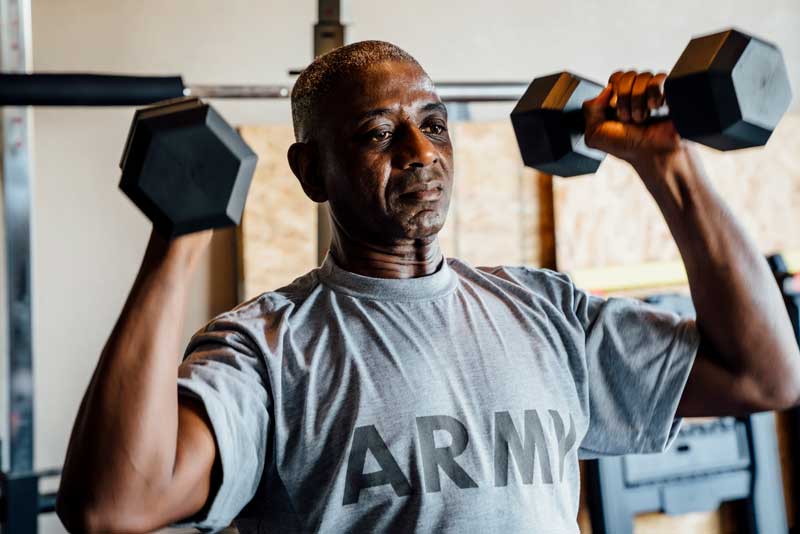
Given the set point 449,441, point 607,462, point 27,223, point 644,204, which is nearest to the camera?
point 449,441

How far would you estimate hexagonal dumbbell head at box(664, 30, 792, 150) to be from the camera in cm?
124

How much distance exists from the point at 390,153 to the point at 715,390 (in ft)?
2.03

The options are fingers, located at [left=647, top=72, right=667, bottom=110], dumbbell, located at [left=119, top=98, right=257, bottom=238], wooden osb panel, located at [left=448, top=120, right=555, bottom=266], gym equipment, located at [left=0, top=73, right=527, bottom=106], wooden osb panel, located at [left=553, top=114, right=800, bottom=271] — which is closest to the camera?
dumbbell, located at [left=119, top=98, right=257, bottom=238]

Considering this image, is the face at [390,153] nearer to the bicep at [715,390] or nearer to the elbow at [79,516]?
the bicep at [715,390]

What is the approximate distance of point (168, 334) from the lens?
1.03 meters

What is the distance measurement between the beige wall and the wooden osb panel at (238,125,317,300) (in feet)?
0.49

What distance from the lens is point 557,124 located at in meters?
1.52

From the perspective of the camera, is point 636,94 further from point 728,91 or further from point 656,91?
point 728,91

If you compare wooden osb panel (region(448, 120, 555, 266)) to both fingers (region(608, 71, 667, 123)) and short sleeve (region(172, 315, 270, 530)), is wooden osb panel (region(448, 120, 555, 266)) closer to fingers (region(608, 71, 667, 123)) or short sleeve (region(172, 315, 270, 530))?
fingers (region(608, 71, 667, 123))

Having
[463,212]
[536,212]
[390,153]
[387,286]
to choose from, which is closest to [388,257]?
[387,286]

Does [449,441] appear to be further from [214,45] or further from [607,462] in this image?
[214,45]

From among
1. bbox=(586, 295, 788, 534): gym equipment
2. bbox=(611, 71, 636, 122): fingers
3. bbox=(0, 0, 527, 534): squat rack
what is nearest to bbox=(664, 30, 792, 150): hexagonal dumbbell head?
bbox=(611, 71, 636, 122): fingers

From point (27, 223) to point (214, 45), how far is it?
0.99 metres

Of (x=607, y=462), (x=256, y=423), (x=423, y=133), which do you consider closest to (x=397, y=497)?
(x=256, y=423)
